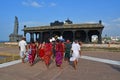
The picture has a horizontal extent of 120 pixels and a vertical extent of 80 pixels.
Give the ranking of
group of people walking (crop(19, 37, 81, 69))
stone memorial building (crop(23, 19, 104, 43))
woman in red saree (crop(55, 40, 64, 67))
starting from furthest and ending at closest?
stone memorial building (crop(23, 19, 104, 43)) < woman in red saree (crop(55, 40, 64, 67)) < group of people walking (crop(19, 37, 81, 69))

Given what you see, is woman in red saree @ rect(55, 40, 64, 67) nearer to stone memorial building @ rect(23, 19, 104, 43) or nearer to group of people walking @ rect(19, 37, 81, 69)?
group of people walking @ rect(19, 37, 81, 69)

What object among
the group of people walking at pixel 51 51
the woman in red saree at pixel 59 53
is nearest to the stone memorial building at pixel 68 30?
the group of people walking at pixel 51 51

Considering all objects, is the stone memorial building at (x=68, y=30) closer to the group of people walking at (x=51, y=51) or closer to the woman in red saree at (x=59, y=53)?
the group of people walking at (x=51, y=51)

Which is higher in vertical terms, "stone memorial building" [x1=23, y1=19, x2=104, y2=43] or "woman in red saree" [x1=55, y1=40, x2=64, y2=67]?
"stone memorial building" [x1=23, y1=19, x2=104, y2=43]

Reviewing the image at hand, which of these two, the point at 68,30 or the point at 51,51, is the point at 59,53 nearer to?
the point at 51,51

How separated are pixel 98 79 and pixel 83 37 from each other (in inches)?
1347

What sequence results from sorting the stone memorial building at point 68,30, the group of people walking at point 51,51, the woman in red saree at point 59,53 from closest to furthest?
the group of people walking at point 51,51 → the woman in red saree at point 59,53 → the stone memorial building at point 68,30

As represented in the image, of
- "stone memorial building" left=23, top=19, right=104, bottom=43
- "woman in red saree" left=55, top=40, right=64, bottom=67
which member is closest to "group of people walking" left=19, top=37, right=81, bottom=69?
"woman in red saree" left=55, top=40, right=64, bottom=67

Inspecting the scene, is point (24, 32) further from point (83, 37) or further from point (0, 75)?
→ point (0, 75)

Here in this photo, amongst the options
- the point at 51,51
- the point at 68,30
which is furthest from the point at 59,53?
the point at 68,30

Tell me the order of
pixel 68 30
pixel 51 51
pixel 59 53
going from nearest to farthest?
pixel 59 53, pixel 51 51, pixel 68 30

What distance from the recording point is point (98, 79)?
10148 millimetres

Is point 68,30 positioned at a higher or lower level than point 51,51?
higher

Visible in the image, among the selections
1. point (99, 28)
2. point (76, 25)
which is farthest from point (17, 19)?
point (99, 28)
